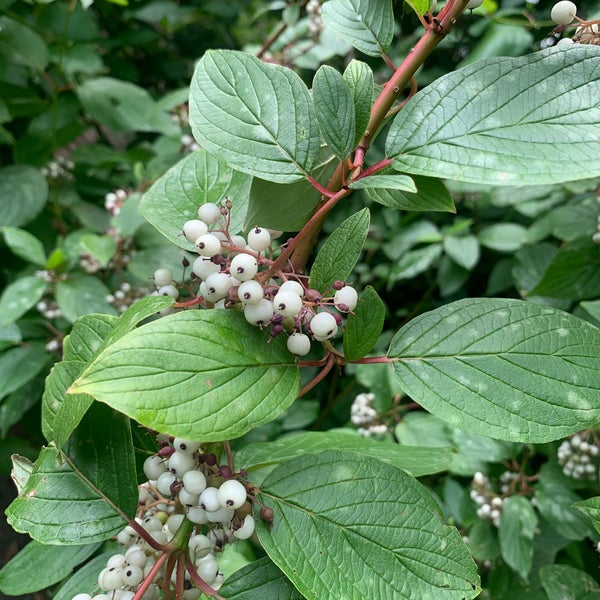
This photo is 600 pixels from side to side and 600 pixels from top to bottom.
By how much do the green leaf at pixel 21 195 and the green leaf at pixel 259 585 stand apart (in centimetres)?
153

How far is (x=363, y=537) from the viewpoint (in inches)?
21.5

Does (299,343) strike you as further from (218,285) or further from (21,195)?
(21,195)

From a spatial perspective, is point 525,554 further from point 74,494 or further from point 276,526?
point 74,494

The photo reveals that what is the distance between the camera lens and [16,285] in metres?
1.49

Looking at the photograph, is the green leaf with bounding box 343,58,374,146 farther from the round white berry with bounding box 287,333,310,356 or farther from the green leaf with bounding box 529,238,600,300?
the green leaf with bounding box 529,238,600,300

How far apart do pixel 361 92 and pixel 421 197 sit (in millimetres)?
134

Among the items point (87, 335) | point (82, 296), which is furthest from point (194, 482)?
point (82, 296)

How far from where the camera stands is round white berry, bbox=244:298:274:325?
1.75 ft

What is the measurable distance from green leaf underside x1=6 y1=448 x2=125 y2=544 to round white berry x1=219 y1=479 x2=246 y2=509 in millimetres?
143

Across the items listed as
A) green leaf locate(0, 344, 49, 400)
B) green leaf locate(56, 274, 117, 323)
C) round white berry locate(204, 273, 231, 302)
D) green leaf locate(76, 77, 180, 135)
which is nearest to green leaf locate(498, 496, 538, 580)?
round white berry locate(204, 273, 231, 302)

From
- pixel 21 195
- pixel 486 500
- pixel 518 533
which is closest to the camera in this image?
pixel 518 533

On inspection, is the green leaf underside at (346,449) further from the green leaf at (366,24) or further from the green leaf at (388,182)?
the green leaf at (366,24)

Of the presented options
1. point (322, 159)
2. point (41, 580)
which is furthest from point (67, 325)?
point (322, 159)

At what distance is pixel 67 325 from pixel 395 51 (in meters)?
1.41
